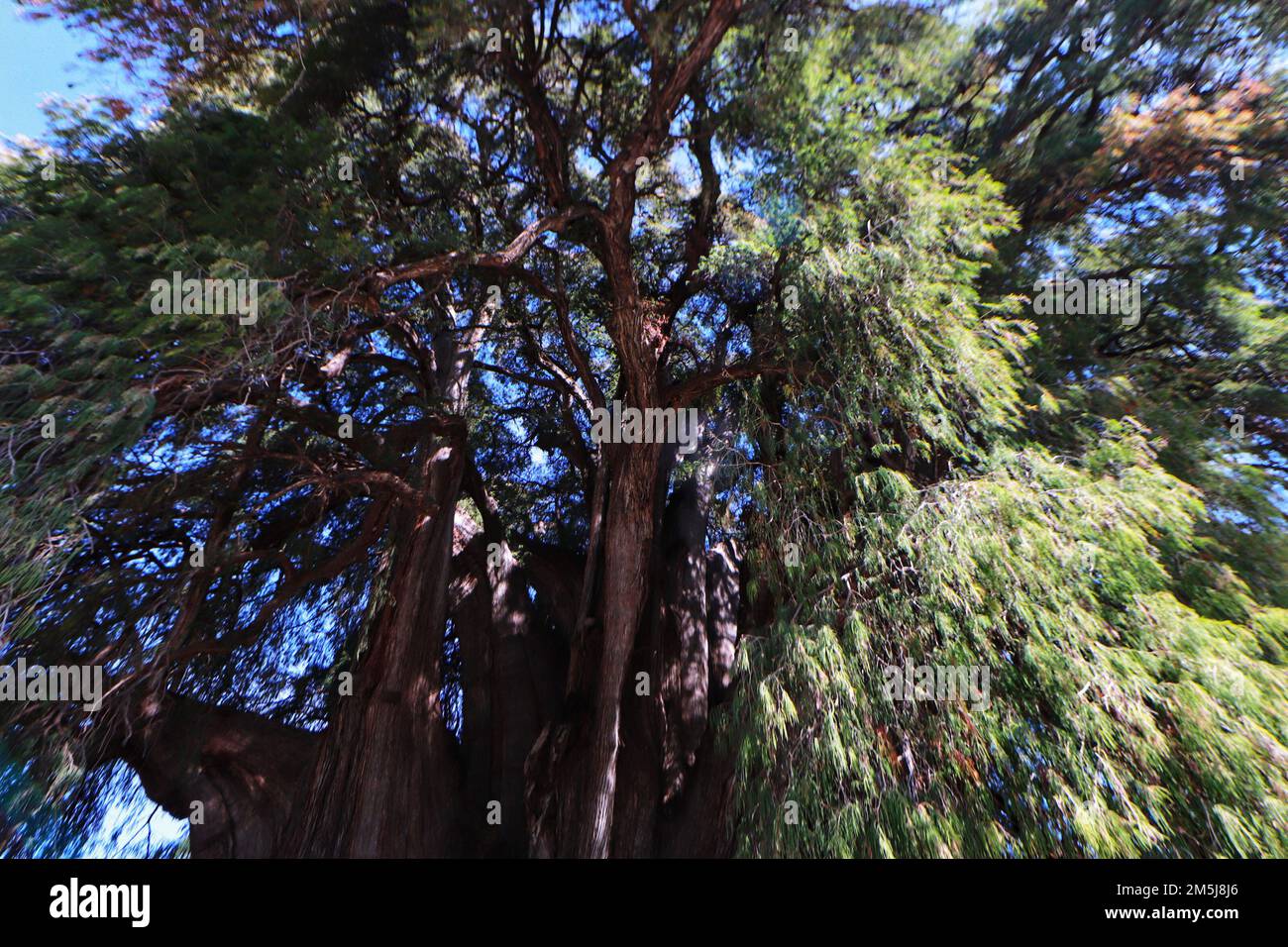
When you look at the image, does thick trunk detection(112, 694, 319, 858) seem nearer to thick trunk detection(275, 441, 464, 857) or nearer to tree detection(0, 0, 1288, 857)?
tree detection(0, 0, 1288, 857)

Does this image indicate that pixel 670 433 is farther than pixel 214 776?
Yes

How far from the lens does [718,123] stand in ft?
20.2

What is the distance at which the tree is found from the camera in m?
3.91

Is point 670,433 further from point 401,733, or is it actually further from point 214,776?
point 214,776

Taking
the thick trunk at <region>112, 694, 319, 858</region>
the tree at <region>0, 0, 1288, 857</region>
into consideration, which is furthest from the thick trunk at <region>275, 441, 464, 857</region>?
the thick trunk at <region>112, 694, 319, 858</region>

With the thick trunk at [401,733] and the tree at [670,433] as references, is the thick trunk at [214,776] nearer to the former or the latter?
the tree at [670,433]

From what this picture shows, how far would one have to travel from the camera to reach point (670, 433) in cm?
663

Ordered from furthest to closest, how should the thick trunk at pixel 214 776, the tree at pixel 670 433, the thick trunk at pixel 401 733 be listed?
1. the thick trunk at pixel 214 776
2. the thick trunk at pixel 401 733
3. the tree at pixel 670 433

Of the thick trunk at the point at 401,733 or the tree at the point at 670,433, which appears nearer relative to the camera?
the tree at the point at 670,433

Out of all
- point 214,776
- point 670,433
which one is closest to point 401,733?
point 214,776

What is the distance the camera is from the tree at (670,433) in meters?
3.91

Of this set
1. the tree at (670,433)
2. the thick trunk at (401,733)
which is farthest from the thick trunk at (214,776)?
the thick trunk at (401,733)
